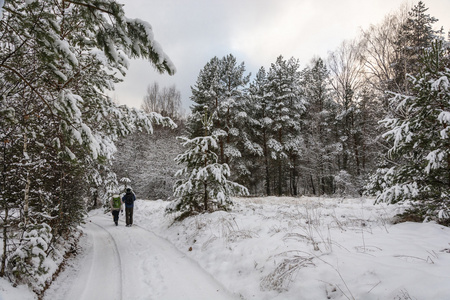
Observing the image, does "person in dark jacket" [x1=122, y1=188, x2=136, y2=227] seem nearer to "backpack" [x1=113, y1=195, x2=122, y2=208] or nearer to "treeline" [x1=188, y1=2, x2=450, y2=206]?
"backpack" [x1=113, y1=195, x2=122, y2=208]

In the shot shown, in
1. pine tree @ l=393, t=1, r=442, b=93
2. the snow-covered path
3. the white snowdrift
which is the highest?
pine tree @ l=393, t=1, r=442, b=93

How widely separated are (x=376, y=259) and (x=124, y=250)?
6.62 meters

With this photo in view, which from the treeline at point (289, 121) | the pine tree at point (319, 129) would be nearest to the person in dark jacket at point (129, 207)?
the treeline at point (289, 121)

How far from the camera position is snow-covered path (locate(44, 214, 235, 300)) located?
13.2ft

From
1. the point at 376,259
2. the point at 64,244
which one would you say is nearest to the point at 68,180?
the point at 64,244

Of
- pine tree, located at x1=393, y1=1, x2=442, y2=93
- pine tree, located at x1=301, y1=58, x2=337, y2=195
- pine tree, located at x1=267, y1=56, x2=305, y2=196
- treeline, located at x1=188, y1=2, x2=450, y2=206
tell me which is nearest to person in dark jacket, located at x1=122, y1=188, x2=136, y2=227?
treeline, located at x1=188, y1=2, x2=450, y2=206

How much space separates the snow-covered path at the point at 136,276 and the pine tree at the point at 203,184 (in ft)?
6.03

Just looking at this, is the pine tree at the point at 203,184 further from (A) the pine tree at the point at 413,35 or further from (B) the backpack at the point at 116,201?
(A) the pine tree at the point at 413,35

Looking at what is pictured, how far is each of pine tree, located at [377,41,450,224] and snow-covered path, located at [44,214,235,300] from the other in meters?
4.53

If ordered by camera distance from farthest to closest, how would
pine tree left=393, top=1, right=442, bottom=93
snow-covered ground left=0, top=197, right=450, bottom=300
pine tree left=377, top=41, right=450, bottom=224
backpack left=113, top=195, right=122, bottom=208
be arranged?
pine tree left=393, top=1, right=442, bottom=93, backpack left=113, top=195, right=122, bottom=208, pine tree left=377, top=41, right=450, bottom=224, snow-covered ground left=0, top=197, right=450, bottom=300

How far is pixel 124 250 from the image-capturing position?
6.87 meters

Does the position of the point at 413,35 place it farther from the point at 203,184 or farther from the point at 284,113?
the point at 203,184

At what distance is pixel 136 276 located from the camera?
4785mm

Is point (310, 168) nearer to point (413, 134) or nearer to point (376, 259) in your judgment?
point (413, 134)
